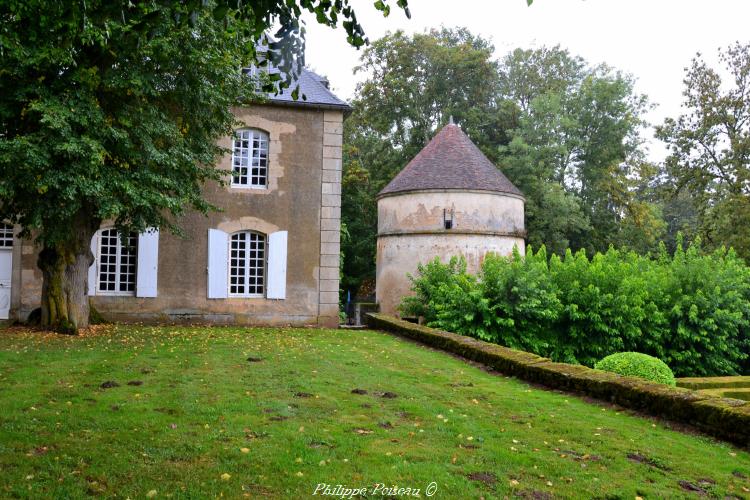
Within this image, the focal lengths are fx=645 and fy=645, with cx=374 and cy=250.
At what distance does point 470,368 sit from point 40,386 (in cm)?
635

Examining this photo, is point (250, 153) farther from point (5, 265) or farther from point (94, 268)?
point (5, 265)

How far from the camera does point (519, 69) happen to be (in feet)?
133

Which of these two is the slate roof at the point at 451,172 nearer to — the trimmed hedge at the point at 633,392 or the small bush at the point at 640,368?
the trimmed hedge at the point at 633,392

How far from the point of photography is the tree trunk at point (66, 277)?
13031mm


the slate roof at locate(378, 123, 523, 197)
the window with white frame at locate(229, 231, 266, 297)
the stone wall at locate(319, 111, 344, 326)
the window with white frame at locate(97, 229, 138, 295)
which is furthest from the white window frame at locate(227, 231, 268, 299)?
the slate roof at locate(378, 123, 523, 197)

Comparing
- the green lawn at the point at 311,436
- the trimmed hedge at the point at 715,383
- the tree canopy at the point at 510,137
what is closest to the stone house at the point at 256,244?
the green lawn at the point at 311,436

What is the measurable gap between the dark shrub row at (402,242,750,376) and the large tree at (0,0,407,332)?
7.21 m

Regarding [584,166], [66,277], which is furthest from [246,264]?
[584,166]

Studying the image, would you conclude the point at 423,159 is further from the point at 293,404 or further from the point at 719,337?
the point at 293,404

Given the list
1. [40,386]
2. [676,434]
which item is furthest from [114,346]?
[676,434]

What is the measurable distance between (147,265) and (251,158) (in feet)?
12.6

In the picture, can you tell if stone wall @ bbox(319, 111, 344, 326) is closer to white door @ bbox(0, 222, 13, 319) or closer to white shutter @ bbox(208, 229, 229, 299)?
white shutter @ bbox(208, 229, 229, 299)

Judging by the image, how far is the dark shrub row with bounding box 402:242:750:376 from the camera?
15.9 meters

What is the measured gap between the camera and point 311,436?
5.71m
